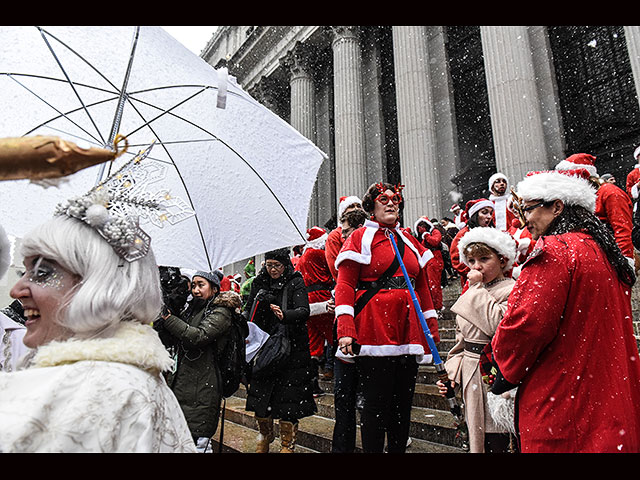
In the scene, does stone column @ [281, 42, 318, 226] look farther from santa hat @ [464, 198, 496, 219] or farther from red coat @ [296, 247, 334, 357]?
red coat @ [296, 247, 334, 357]

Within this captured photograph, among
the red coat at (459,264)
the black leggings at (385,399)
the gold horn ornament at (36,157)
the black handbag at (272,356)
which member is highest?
the red coat at (459,264)

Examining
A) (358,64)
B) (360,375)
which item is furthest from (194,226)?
(358,64)

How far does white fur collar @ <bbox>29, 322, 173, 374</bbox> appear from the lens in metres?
1.34

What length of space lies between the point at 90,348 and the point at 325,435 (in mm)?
3951

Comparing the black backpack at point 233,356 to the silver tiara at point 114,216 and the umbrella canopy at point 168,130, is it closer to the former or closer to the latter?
the umbrella canopy at point 168,130

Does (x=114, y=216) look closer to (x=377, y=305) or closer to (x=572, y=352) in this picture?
(x=572, y=352)

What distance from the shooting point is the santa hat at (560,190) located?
2.34 meters

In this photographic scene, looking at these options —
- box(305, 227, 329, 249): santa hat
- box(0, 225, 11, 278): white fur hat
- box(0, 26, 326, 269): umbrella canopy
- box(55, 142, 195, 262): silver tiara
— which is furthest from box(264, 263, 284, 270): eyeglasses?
box(55, 142, 195, 262): silver tiara

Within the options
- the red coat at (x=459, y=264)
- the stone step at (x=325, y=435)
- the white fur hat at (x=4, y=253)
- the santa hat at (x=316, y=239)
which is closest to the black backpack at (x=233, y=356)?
the stone step at (x=325, y=435)

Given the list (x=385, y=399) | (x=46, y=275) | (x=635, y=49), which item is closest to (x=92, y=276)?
(x=46, y=275)

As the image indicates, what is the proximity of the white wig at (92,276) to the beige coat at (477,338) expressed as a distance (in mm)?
2281

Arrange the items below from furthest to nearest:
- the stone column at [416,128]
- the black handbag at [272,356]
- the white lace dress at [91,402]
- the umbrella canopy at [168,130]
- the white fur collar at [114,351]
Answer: the stone column at [416,128] < the black handbag at [272,356] < the umbrella canopy at [168,130] < the white fur collar at [114,351] < the white lace dress at [91,402]

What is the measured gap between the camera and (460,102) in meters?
16.5

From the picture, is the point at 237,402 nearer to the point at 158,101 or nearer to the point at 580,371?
the point at 158,101
